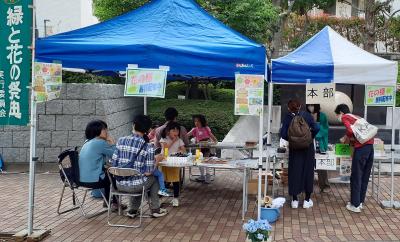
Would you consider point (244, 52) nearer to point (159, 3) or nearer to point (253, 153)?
point (159, 3)

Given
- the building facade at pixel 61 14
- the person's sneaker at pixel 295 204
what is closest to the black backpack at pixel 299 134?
the person's sneaker at pixel 295 204

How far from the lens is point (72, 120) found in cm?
1018

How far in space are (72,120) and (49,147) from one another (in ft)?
2.43

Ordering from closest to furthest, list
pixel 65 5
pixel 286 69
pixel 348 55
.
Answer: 1. pixel 286 69
2. pixel 348 55
3. pixel 65 5

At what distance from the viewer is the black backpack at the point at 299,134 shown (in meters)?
7.05

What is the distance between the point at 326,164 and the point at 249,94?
2.34m

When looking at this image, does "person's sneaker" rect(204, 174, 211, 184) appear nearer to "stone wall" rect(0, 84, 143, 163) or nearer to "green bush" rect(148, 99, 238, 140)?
"stone wall" rect(0, 84, 143, 163)

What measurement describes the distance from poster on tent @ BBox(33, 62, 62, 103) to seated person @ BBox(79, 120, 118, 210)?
35.6 inches

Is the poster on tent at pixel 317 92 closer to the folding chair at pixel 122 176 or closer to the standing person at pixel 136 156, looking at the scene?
the standing person at pixel 136 156

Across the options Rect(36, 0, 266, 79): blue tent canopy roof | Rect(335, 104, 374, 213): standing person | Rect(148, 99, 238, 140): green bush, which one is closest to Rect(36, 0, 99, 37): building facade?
Rect(148, 99, 238, 140): green bush

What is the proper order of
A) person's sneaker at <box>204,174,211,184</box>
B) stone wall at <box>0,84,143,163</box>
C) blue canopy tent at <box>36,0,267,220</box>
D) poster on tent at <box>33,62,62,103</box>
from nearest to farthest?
poster on tent at <box>33,62,62,103</box> < blue canopy tent at <box>36,0,267,220</box> < person's sneaker at <box>204,174,211,184</box> < stone wall at <box>0,84,143,163</box>

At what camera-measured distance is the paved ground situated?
19.9 feet

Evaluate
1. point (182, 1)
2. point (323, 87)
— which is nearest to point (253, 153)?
point (323, 87)

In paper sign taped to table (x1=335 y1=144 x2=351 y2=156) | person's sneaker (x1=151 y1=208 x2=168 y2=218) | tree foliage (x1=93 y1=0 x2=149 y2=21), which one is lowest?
person's sneaker (x1=151 y1=208 x2=168 y2=218)
